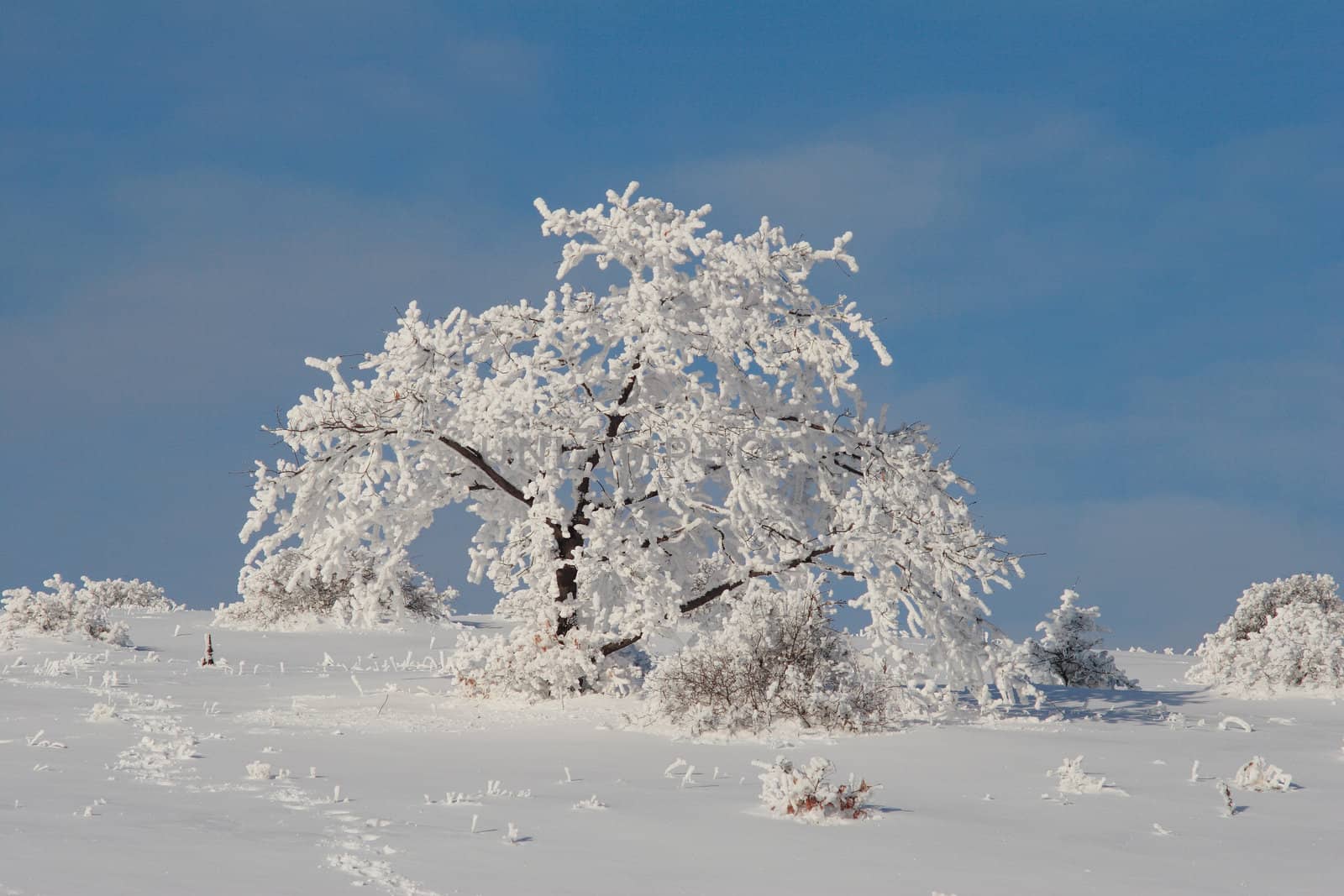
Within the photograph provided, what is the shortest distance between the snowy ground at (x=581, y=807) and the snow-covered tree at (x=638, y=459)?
5.12 ft

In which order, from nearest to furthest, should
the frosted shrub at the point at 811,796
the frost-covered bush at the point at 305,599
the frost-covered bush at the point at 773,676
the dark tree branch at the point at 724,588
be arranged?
the frosted shrub at the point at 811,796
the frost-covered bush at the point at 773,676
the dark tree branch at the point at 724,588
the frost-covered bush at the point at 305,599

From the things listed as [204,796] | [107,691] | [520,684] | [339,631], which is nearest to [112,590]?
[339,631]

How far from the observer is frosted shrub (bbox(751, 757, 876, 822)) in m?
8.70

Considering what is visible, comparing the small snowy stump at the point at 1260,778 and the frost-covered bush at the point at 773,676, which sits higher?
the frost-covered bush at the point at 773,676

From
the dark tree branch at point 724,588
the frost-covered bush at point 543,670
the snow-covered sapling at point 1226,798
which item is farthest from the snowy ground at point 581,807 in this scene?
the dark tree branch at point 724,588

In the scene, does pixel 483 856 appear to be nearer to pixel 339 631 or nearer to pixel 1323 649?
pixel 1323 649

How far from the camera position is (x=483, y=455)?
16125 millimetres

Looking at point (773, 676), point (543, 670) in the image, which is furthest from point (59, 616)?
point (773, 676)

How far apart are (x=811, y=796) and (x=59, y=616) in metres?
21.4

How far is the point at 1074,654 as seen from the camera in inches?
979

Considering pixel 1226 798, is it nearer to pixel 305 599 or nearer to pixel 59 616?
pixel 59 616

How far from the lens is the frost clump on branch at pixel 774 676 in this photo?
13078mm

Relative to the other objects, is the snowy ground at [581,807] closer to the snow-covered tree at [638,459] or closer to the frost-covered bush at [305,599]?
the snow-covered tree at [638,459]

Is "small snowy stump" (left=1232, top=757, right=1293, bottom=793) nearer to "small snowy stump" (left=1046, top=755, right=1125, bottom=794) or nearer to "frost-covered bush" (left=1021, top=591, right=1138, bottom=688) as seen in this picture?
"small snowy stump" (left=1046, top=755, right=1125, bottom=794)
